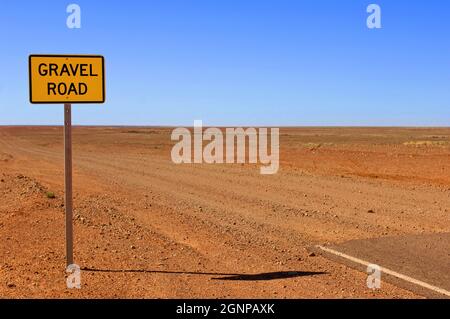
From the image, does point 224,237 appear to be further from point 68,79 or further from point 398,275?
point 68,79

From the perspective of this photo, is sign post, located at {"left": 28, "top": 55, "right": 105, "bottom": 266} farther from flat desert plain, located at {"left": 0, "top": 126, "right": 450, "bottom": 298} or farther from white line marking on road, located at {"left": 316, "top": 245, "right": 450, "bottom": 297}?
white line marking on road, located at {"left": 316, "top": 245, "right": 450, "bottom": 297}

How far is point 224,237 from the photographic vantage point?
29.4ft

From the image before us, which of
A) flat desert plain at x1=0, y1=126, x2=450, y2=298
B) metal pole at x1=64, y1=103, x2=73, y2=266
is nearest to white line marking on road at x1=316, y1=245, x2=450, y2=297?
flat desert plain at x1=0, y1=126, x2=450, y2=298

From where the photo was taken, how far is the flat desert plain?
622cm

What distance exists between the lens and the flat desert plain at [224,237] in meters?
6.22

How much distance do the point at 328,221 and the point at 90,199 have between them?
5.69 m

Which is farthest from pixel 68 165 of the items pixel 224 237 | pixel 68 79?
pixel 224 237

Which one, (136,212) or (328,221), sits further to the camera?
(136,212)

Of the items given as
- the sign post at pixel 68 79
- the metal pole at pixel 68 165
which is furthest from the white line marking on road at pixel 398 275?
the sign post at pixel 68 79

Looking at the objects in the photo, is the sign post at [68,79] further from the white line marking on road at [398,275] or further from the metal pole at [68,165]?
the white line marking on road at [398,275]

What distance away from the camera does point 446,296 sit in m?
5.92
